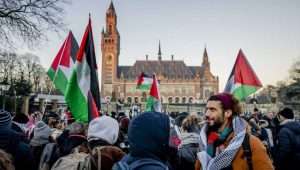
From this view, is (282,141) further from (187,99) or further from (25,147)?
(187,99)

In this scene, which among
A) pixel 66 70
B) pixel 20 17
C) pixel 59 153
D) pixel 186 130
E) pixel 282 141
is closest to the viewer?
pixel 59 153

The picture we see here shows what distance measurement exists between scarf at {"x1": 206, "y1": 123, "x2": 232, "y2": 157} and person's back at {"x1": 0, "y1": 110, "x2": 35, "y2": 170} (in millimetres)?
1955

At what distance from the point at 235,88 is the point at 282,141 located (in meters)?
1.96

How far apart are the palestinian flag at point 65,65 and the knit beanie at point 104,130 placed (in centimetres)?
390

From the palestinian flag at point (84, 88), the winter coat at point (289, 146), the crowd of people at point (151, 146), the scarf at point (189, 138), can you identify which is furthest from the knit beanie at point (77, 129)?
the winter coat at point (289, 146)

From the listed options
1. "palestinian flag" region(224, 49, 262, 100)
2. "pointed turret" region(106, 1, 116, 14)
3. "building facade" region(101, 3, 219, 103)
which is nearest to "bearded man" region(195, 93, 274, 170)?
"palestinian flag" region(224, 49, 262, 100)

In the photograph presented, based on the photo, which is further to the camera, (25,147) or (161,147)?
(25,147)

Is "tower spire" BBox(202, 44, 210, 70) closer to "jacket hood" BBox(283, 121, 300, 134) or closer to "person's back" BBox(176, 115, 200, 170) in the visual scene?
"jacket hood" BBox(283, 121, 300, 134)

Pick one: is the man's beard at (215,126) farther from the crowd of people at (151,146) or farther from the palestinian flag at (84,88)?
the palestinian flag at (84,88)

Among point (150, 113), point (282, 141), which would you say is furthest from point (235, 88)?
point (150, 113)

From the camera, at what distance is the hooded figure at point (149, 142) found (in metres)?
2.21

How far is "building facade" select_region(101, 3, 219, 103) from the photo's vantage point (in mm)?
106938

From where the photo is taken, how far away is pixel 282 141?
235 inches

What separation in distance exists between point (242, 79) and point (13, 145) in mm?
5546
